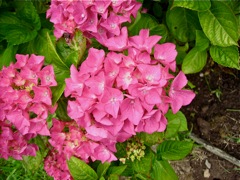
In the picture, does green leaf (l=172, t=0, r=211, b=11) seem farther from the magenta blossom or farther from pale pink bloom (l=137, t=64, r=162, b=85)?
pale pink bloom (l=137, t=64, r=162, b=85)

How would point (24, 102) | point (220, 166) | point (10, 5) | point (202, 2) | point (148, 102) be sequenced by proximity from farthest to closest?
point (220, 166) → point (10, 5) → point (202, 2) → point (24, 102) → point (148, 102)

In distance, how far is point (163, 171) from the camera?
162cm

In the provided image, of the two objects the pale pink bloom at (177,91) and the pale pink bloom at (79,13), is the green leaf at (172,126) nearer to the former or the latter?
the pale pink bloom at (177,91)

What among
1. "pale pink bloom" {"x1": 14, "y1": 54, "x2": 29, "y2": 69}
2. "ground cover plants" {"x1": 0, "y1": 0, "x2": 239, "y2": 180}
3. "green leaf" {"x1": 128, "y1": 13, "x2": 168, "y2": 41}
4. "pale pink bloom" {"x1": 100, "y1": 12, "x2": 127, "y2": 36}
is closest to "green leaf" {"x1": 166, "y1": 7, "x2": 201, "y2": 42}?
"ground cover plants" {"x1": 0, "y1": 0, "x2": 239, "y2": 180}

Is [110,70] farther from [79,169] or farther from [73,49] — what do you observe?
[79,169]

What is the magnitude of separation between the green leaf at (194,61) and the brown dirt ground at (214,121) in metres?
0.52

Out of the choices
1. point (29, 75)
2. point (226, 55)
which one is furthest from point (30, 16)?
point (226, 55)

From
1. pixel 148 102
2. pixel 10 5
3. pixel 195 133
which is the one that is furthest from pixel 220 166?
pixel 10 5

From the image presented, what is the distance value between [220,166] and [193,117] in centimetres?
32

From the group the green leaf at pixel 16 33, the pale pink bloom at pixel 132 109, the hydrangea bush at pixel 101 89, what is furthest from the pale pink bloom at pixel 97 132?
the green leaf at pixel 16 33

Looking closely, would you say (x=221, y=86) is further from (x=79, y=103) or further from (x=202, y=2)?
(x=79, y=103)

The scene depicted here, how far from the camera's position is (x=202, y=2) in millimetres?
1673

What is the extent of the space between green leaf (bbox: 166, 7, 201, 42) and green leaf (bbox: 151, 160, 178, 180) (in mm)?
686

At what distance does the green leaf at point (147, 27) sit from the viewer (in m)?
1.66
